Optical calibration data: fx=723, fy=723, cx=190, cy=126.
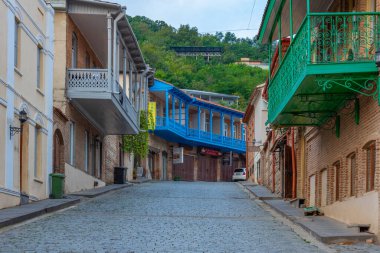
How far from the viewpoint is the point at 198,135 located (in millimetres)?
58531

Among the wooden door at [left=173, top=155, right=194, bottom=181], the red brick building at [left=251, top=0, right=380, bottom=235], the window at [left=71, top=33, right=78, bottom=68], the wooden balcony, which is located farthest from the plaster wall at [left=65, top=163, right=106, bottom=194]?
the wooden door at [left=173, top=155, right=194, bottom=181]

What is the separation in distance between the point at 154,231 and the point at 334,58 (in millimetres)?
4844

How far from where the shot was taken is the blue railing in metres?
51.7

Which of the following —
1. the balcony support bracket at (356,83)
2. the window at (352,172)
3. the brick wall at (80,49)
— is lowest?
the window at (352,172)

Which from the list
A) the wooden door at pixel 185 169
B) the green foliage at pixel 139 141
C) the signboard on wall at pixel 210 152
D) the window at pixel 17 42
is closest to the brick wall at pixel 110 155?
the green foliage at pixel 139 141

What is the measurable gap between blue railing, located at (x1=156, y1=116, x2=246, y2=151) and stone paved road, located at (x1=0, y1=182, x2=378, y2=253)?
29.9m

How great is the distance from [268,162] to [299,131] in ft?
39.0

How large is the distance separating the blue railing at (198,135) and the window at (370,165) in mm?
38288

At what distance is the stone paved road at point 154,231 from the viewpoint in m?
11.7

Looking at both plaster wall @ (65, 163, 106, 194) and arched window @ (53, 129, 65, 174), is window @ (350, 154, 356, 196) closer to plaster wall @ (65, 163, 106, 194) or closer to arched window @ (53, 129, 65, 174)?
arched window @ (53, 129, 65, 174)

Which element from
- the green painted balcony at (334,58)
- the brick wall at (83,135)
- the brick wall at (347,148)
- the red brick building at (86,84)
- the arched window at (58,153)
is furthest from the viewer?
the brick wall at (83,135)

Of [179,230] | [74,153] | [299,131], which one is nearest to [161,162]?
[74,153]

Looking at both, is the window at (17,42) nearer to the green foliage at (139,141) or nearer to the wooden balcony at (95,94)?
the wooden balcony at (95,94)

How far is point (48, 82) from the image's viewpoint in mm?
22531
